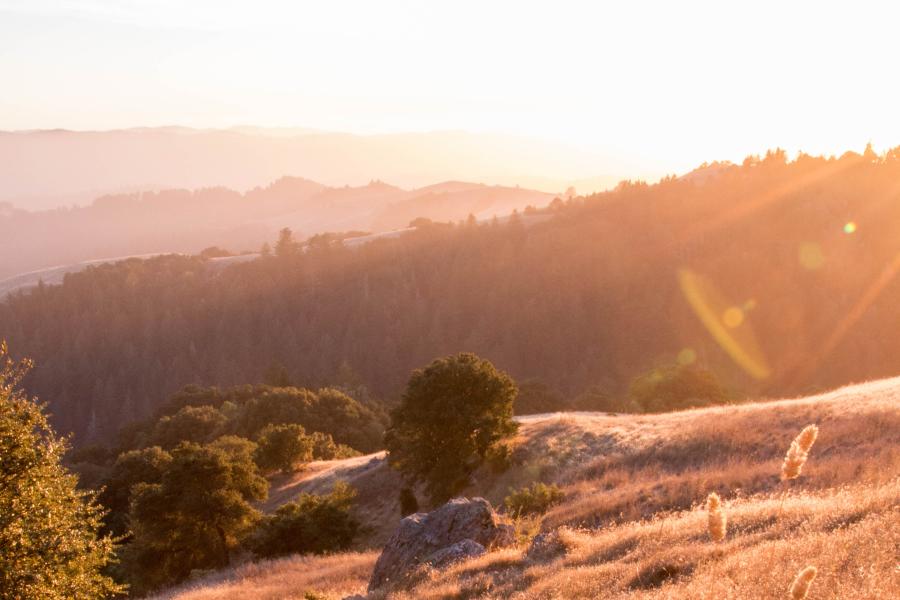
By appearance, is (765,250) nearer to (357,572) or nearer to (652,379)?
(652,379)

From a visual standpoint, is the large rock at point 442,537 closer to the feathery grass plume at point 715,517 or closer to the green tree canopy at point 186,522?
the feathery grass plume at point 715,517

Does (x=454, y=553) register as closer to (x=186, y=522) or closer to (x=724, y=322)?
(x=186, y=522)

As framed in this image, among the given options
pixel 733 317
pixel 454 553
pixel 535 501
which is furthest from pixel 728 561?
pixel 733 317

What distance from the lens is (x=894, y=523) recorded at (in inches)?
412

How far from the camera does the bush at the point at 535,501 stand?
90.3ft

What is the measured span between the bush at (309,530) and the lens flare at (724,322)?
386 ft

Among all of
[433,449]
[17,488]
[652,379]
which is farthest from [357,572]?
[652,379]

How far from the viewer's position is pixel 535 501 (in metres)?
28.0

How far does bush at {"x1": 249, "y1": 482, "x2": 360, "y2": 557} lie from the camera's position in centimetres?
3766

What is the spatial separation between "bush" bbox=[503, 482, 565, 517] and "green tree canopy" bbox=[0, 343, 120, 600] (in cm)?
1641

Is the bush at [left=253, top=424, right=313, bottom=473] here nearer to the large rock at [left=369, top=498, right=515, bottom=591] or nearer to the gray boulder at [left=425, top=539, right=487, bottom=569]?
the large rock at [left=369, top=498, right=515, bottom=591]

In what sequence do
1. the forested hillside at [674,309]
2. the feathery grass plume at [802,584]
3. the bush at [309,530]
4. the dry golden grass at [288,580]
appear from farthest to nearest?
the forested hillside at [674,309] → the bush at [309,530] → the dry golden grass at [288,580] → the feathery grass plume at [802,584]

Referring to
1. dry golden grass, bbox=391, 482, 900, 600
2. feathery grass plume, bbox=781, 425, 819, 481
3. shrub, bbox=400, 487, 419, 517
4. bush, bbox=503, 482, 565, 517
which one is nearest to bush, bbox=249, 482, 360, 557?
shrub, bbox=400, 487, 419, 517

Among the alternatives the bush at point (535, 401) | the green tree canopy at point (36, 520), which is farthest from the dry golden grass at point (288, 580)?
the bush at point (535, 401)
